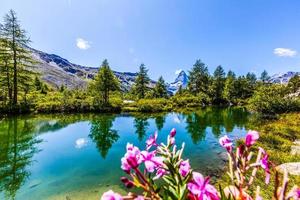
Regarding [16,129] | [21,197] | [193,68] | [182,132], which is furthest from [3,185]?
[193,68]

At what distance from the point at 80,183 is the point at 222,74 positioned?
63568 millimetres

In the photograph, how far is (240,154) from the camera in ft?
3.96

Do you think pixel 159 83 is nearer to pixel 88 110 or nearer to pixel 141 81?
pixel 141 81

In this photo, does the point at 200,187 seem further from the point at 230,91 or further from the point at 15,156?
the point at 230,91

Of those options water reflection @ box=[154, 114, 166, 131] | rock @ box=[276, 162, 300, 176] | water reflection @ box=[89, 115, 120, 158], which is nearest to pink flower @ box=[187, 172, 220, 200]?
rock @ box=[276, 162, 300, 176]

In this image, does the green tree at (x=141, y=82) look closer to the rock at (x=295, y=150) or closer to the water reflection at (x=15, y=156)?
the water reflection at (x=15, y=156)

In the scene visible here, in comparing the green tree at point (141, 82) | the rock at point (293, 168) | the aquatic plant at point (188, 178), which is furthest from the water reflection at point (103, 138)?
the green tree at point (141, 82)

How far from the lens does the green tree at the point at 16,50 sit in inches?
1179

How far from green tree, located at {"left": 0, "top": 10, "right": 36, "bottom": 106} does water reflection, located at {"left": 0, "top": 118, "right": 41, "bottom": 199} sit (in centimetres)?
1569

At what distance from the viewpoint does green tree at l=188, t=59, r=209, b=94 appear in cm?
6425

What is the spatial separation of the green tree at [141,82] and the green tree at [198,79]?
14.5 m

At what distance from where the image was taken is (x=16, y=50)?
30188mm

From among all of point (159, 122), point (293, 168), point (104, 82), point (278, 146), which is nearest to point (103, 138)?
point (159, 122)

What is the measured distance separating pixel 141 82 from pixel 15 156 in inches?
1812
